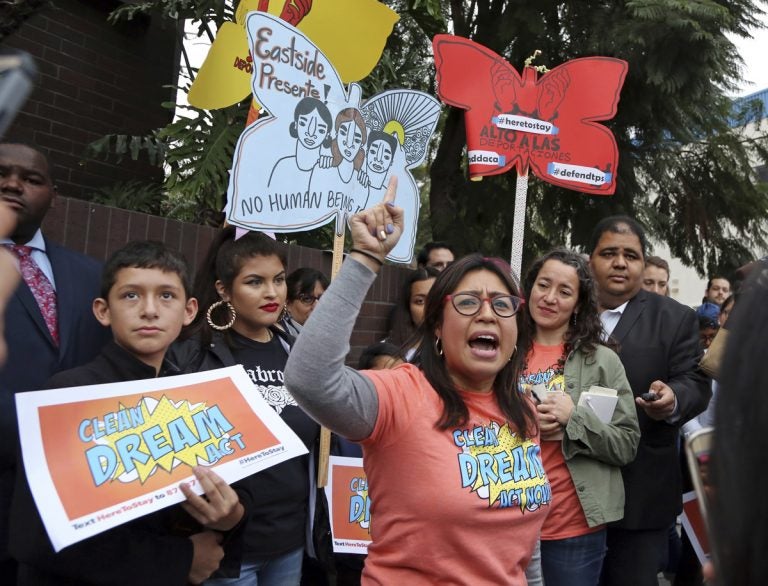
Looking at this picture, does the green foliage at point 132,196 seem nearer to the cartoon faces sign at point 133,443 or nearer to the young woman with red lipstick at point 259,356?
the young woman with red lipstick at point 259,356

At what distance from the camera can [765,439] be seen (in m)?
0.69

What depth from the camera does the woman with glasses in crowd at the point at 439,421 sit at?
1.59 m

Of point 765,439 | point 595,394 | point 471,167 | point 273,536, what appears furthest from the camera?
point 471,167

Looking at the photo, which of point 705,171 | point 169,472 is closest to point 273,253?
point 169,472

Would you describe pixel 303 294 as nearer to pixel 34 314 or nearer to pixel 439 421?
pixel 34 314

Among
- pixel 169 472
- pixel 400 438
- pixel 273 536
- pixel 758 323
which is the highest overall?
pixel 758 323

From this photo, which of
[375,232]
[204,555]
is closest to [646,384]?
[375,232]

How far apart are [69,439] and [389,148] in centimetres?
222

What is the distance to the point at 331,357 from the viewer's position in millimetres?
1550

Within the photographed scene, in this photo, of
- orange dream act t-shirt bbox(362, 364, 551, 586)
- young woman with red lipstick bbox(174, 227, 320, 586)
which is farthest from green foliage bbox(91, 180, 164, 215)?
orange dream act t-shirt bbox(362, 364, 551, 586)

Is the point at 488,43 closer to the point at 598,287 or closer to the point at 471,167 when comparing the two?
the point at 471,167

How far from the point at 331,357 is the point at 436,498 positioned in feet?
1.53

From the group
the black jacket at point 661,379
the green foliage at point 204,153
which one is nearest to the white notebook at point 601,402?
the black jacket at point 661,379

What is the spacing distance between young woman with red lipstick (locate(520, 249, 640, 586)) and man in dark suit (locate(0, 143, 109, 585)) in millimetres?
1562
